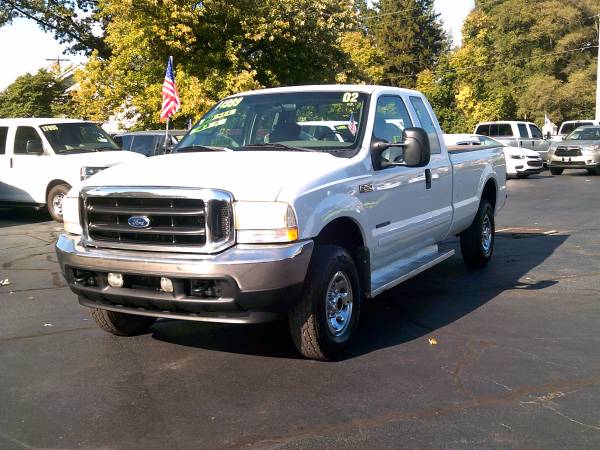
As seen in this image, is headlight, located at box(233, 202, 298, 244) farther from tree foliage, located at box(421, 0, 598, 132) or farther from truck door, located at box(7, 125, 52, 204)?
tree foliage, located at box(421, 0, 598, 132)

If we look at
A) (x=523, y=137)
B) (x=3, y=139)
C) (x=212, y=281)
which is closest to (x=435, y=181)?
(x=212, y=281)

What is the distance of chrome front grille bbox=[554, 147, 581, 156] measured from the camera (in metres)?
24.0

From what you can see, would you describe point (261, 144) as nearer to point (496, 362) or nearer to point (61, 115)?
point (496, 362)

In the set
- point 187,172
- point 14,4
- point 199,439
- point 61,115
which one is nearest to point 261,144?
point 187,172

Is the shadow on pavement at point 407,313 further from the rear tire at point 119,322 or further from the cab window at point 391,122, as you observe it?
the cab window at point 391,122

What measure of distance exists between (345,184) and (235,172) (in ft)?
2.72

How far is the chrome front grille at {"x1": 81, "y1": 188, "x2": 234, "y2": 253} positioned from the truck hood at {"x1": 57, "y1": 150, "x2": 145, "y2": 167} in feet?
26.7

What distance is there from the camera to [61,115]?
39031mm

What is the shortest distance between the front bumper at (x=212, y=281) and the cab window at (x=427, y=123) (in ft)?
9.22

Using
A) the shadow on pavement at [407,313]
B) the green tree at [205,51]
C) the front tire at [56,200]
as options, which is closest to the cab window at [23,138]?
the front tire at [56,200]

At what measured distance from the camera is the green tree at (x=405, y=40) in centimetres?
6847

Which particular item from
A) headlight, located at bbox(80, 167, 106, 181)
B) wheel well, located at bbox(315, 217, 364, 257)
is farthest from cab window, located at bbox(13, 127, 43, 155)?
wheel well, located at bbox(315, 217, 364, 257)

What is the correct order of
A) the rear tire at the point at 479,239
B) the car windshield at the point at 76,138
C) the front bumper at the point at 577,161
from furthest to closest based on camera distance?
1. the front bumper at the point at 577,161
2. the car windshield at the point at 76,138
3. the rear tire at the point at 479,239

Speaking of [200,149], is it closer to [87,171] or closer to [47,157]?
[87,171]
